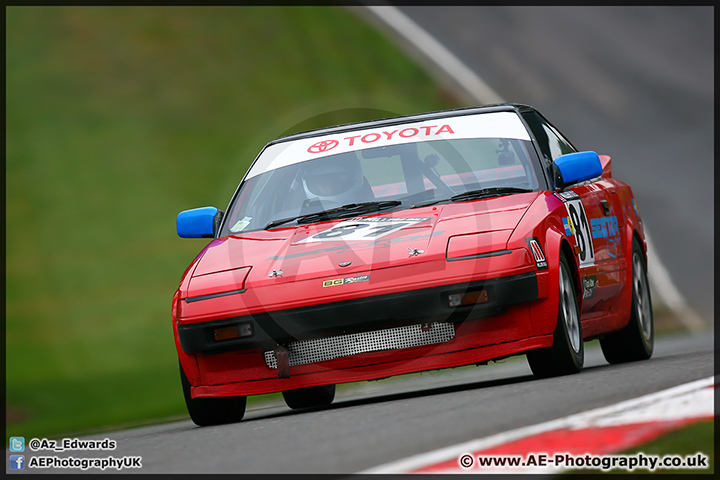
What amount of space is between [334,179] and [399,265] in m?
1.49

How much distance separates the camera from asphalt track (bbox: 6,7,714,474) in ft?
14.9

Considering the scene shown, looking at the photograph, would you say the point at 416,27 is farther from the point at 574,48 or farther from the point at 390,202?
the point at 390,202

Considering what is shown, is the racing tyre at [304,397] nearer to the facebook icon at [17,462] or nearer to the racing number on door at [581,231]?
the racing number on door at [581,231]

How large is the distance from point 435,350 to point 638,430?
1921 mm

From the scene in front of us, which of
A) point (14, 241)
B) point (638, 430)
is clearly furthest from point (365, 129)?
point (14, 241)

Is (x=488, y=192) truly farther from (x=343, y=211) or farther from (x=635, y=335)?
(x=635, y=335)

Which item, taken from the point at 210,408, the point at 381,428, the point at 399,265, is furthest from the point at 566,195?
the point at 381,428

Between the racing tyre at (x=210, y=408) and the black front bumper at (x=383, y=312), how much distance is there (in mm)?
632

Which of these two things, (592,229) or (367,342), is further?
(592,229)

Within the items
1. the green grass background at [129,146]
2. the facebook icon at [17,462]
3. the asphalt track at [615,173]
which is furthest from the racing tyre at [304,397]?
the facebook icon at [17,462]

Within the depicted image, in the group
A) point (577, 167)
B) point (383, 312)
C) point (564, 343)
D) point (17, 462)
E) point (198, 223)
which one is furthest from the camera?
point (198, 223)

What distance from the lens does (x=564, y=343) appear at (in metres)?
6.04

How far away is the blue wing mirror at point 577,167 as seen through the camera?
678 centimetres

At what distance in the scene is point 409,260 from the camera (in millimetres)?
5859
